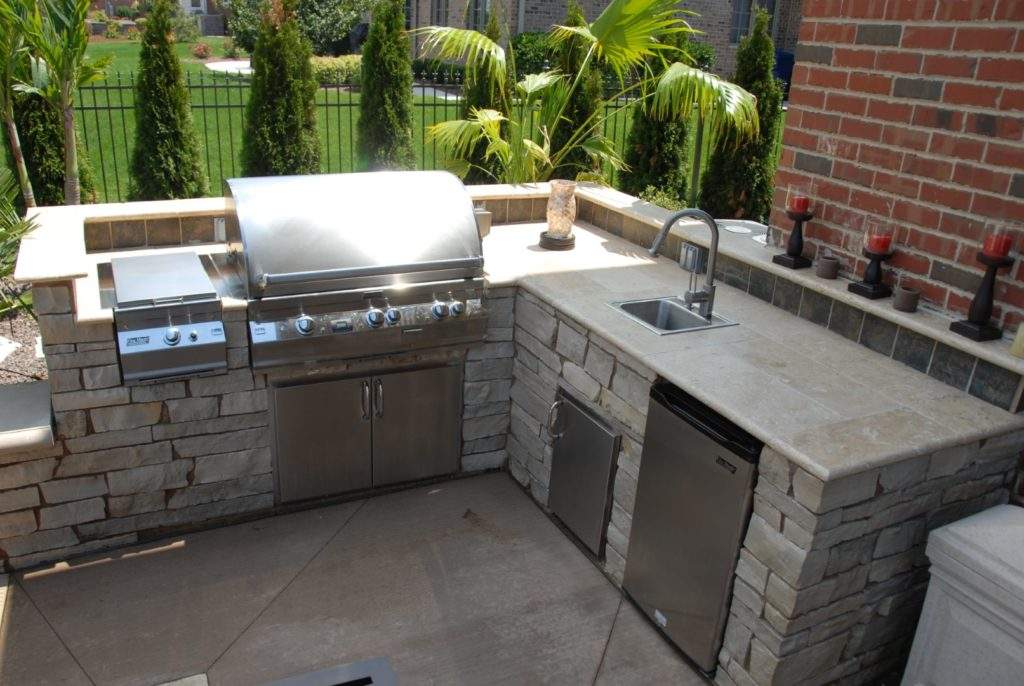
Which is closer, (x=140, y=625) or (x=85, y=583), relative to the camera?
(x=140, y=625)

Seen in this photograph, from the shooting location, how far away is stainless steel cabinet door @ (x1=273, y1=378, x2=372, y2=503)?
4.00 metres

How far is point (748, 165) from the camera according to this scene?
8180 millimetres

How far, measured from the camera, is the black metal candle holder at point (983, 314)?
3.10 metres

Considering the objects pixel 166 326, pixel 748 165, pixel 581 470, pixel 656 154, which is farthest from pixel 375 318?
pixel 748 165

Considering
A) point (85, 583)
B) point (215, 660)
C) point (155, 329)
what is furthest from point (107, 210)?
point (215, 660)

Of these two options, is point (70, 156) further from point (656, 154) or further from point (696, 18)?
point (696, 18)

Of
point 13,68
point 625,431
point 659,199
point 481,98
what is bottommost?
point 625,431

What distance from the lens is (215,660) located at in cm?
328

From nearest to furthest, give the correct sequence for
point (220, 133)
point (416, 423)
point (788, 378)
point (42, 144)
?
point (788, 378), point (416, 423), point (42, 144), point (220, 133)

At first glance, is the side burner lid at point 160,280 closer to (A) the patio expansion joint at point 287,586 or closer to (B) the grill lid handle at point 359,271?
(B) the grill lid handle at point 359,271

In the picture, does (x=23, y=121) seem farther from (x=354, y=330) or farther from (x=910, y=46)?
(x=910, y=46)

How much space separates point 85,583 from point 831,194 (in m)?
3.86

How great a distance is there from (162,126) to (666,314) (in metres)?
4.94

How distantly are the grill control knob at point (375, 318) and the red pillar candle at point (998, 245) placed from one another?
2546 mm
